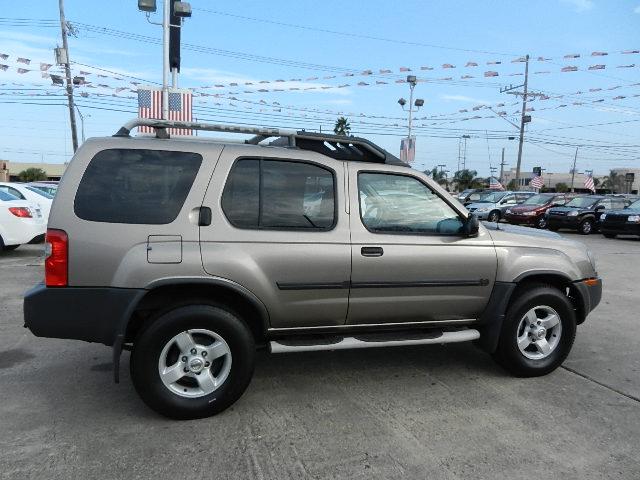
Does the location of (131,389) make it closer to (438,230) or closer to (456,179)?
(438,230)

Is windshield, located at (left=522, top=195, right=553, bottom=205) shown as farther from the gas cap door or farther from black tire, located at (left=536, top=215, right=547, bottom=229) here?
the gas cap door

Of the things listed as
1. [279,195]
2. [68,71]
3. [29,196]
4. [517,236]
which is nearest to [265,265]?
[279,195]

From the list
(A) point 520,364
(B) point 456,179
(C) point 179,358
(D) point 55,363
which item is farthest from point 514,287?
(B) point 456,179

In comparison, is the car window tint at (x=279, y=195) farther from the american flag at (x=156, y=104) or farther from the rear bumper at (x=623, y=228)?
the rear bumper at (x=623, y=228)

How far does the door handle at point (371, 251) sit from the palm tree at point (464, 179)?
244 feet

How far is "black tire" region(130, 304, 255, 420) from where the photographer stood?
3.37m

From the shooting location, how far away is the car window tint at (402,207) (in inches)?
156

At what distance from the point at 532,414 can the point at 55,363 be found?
3.93 meters

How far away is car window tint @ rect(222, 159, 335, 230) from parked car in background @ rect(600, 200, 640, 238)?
16527 millimetres

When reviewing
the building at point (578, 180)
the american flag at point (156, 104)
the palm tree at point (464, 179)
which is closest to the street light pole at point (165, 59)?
the american flag at point (156, 104)

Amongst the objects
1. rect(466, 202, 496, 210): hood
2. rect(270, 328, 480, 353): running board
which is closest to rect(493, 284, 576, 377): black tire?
rect(270, 328, 480, 353): running board

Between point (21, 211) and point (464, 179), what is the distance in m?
75.5

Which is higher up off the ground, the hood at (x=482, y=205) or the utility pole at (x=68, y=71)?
the utility pole at (x=68, y=71)

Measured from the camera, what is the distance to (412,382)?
425 centimetres
